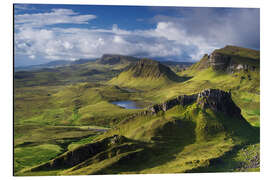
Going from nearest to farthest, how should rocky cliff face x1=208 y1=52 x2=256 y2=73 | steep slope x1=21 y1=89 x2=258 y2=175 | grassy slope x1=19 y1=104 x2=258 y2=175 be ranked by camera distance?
grassy slope x1=19 y1=104 x2=258 y2=175, steep slope x1=21 y1=89 x2=258 y2=175, rocky cliff face x1=208 y1=52 x2=256 y2=73

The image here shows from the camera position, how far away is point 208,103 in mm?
36656

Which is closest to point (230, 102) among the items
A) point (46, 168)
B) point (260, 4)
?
point (260, 4)

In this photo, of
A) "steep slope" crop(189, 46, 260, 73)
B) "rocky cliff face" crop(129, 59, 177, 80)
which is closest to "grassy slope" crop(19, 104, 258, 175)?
"steep slope" crop(189, 46, 260, 73)

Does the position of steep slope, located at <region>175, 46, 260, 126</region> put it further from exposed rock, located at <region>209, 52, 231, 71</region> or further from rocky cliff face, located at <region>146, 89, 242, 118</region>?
rocky cliff face, located at <region>146, 89, 242, 118</region>

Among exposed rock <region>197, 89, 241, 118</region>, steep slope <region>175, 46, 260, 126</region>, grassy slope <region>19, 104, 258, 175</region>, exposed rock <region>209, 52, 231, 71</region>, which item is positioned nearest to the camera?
grassy slope <region>19, 104, 258, 175</region>

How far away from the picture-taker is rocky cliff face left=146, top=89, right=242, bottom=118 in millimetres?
36656

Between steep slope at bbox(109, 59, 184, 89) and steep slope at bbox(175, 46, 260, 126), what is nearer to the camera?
steep slope at bbox(175, 46, 260, 126)

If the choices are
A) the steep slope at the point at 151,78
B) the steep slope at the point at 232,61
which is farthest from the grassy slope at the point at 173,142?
the steep slope at the point at 151,78

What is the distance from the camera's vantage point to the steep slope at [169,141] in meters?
27.2

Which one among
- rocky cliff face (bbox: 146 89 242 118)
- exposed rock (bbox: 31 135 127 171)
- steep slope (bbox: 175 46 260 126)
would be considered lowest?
exposed rock (bbox: 31 135 127 171)

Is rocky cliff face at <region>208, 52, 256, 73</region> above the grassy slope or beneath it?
above

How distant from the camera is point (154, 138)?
32312mm
